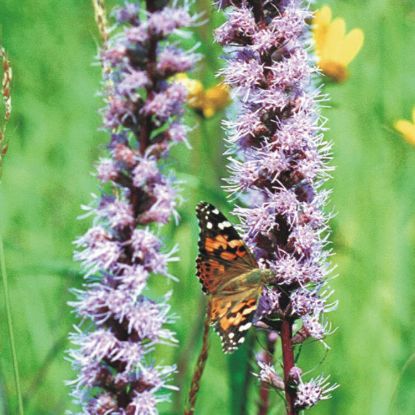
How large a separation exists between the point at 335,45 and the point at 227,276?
8.42ft

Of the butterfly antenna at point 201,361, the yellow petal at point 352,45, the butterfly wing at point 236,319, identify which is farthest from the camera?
the yellow petal at point 352,45

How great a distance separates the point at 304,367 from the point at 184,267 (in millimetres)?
798

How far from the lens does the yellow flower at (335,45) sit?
430 centimetres

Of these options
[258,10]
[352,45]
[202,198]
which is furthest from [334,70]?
[258,10]

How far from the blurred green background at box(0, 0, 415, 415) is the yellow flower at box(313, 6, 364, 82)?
0.17 m

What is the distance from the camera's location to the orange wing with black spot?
2.23 metres

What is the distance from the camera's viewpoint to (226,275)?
7.64 ft

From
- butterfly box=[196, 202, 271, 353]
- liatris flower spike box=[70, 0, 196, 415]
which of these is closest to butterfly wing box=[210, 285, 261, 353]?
butterfly box=[196, 202, 271, 353]

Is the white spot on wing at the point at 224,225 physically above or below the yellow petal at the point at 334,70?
below

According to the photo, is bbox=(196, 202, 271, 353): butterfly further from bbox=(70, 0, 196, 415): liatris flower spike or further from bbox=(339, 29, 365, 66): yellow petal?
bbox=(339, 29, 365, 66): yellow petal

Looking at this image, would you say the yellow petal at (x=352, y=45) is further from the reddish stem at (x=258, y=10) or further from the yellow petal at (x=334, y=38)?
the reddish stem at (x=258, y=10)

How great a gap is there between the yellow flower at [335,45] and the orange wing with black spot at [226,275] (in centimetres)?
211

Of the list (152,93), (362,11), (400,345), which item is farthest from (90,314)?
(362,11)

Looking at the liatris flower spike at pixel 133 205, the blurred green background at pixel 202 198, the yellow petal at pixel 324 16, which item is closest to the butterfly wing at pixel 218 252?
the liatris flower spike at pixel 133 205
